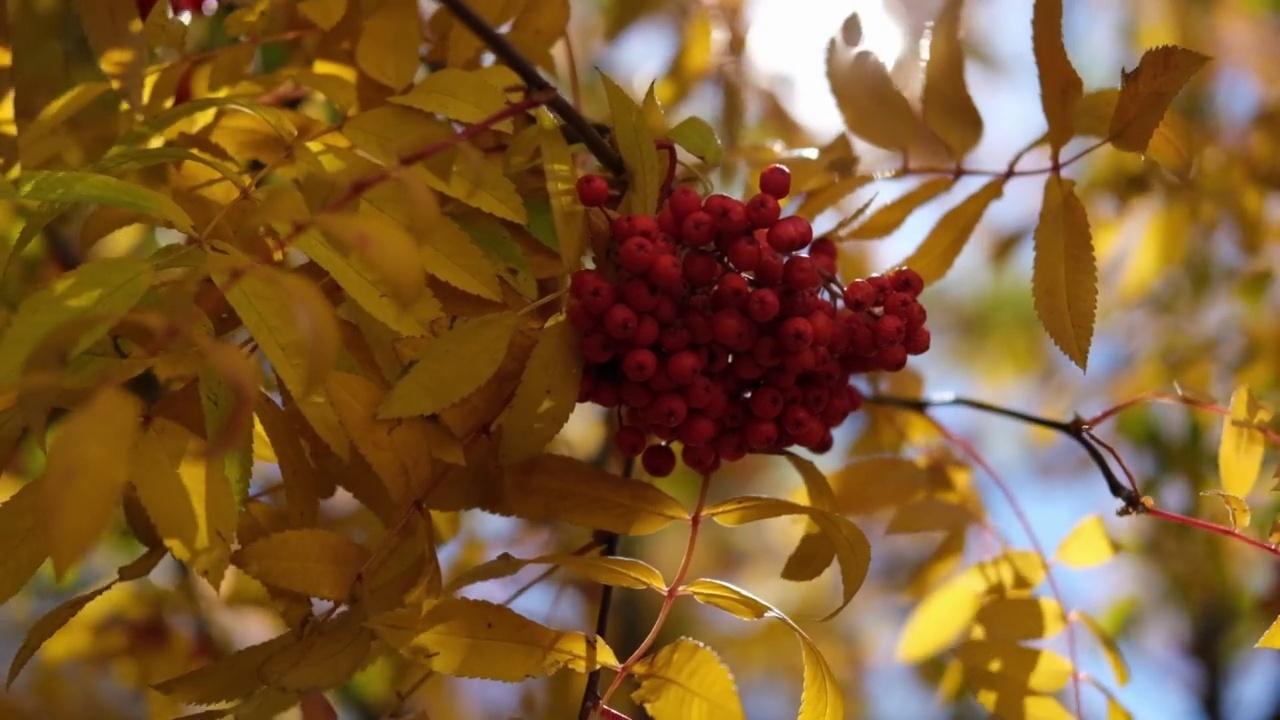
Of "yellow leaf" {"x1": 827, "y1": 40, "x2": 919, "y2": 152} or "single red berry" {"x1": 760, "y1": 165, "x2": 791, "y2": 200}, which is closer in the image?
"single red berry" {"x1": 760, "y1": 165, "x2": 791, "y2": 200}

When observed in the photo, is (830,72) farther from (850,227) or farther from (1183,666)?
(1183,666)

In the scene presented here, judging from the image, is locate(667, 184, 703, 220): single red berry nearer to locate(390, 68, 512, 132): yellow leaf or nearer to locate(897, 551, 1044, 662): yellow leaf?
locate(390, 68, 512, 132): yellow leaf

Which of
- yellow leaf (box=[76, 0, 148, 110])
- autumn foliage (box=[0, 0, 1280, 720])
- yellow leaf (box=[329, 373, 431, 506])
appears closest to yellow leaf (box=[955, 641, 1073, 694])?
autumn foliage (box=[0, 0, 1280, 720])

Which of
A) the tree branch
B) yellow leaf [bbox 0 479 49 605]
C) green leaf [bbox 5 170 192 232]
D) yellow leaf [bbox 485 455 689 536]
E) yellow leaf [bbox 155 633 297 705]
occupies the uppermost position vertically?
the tree branch

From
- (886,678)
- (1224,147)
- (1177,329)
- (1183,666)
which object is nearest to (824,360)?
(1224,147)

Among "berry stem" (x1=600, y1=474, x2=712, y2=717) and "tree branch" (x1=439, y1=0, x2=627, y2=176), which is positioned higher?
"tree branch" (x1=439, y1=0, x2=627, y2=176)

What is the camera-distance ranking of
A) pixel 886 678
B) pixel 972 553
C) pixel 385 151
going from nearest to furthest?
pixel 385 151
pixel 972 553
pixel 886 678

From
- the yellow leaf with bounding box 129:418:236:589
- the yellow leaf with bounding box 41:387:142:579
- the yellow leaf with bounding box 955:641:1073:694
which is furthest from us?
the yellow leaf with bounding box 955:641:1073:694
